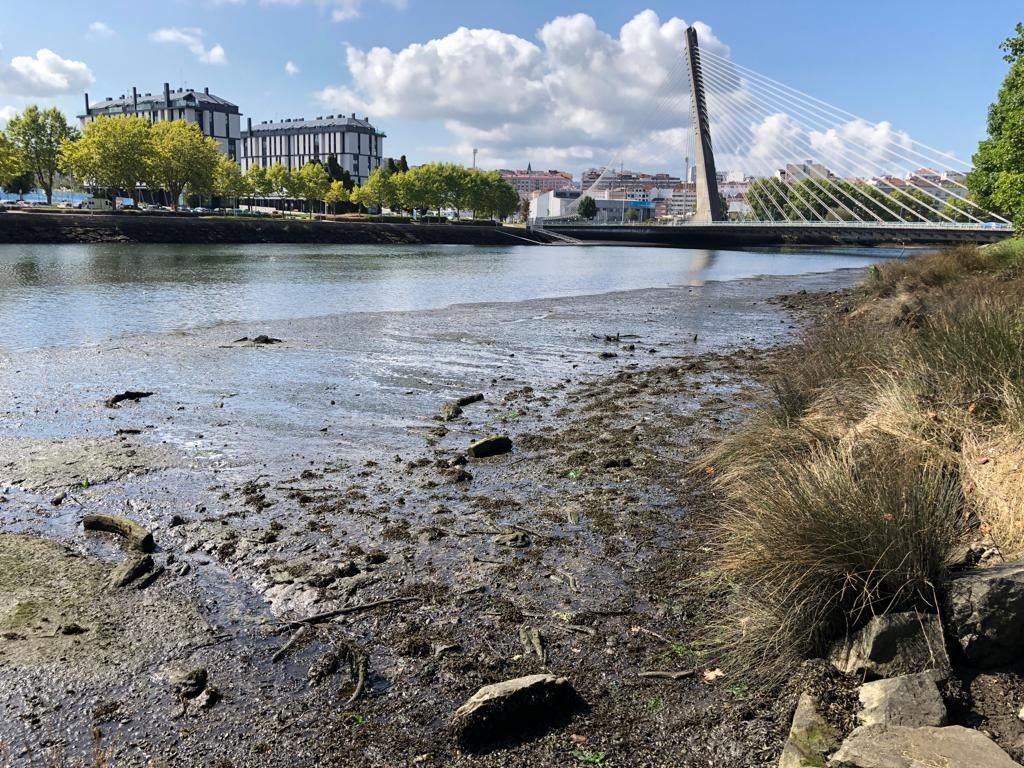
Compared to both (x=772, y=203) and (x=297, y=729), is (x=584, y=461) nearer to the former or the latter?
(x=297, y=729)

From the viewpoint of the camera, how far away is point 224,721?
166 inches

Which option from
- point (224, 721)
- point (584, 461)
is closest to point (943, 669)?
point (224, 721)

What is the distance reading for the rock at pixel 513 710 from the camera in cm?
399

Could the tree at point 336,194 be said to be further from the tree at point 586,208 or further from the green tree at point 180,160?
the tree at point 586,208

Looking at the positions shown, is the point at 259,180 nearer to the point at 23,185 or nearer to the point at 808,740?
the point at 23,185

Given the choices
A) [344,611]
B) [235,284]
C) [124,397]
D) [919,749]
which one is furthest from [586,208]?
[919,749]

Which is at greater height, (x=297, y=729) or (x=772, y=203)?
(x=772, y=203)

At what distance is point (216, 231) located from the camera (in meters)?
75.1

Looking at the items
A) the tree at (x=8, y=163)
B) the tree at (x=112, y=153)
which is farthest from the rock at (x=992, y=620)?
the tree at (x=112, y=153)

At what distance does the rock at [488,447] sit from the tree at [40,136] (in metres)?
95.4

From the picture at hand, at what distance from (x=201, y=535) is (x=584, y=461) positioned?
4.06 metres

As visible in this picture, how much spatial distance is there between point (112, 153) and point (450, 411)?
278 ft

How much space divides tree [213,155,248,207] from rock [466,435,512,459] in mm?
100352

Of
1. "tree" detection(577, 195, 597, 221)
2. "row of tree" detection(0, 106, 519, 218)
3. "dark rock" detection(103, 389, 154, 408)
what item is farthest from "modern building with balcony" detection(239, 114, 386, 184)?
"dark rock" detection(103, 389, 154, 408)
